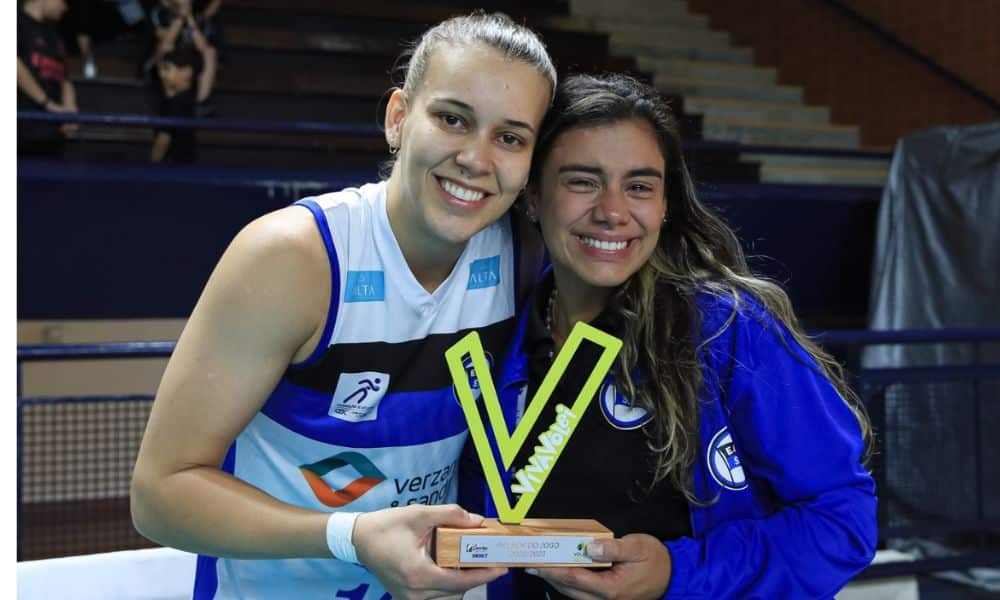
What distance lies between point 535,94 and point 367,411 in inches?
22.3

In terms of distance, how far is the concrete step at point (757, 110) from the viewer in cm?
793

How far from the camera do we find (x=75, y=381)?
623cm

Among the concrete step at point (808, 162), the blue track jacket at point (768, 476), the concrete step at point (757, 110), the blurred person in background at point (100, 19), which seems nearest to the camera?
the blue track jacket at point (768, 476)

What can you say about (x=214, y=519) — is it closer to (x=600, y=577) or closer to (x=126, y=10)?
(x=600, y=577)

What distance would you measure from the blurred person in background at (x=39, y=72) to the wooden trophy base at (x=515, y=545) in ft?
13.2

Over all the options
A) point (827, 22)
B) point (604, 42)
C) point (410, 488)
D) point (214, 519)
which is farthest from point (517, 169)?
point (827, 22)

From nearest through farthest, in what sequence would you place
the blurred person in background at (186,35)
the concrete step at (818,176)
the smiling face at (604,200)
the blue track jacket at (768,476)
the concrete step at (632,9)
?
the blue track jacket at (768,476) → the smiling face at (604,200) → the blurred person in background at (186,35) → the concrete step at (818,176) → the concrete step at (632,9)

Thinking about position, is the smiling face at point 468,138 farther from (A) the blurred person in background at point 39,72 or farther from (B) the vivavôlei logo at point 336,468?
(A) the blurred person in background at point 39,72

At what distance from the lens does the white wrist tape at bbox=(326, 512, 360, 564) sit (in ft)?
4.50

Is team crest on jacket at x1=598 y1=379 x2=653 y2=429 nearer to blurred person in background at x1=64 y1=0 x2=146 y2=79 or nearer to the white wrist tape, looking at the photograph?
the white wrist tape

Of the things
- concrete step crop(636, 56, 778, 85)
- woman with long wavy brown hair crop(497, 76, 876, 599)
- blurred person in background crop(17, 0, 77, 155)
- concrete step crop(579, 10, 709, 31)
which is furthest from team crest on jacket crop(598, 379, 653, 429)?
concrete step crop(579, 10, 709, 31)

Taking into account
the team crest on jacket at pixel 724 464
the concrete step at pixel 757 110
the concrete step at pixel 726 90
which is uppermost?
the concrete step at pixel 726 90

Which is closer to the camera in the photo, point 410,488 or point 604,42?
point 410,488

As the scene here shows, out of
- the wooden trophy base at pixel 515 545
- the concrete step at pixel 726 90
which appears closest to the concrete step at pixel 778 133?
the concrete step at pixel 726 90
